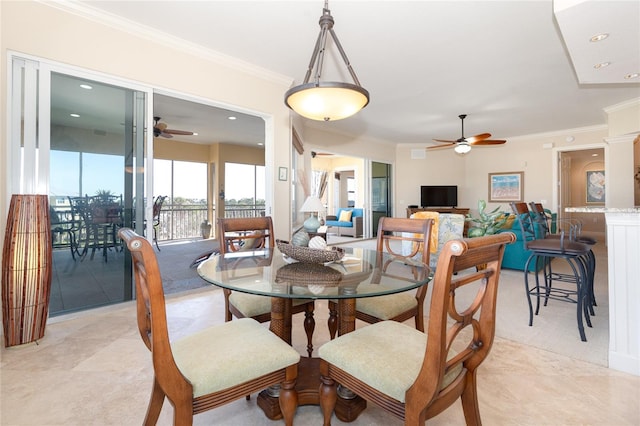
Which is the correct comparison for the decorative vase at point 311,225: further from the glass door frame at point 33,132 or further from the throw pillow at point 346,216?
the throw pillow at point 346,216

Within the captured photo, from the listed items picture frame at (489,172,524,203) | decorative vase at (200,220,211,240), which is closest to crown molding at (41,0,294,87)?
decorative vase at (200,220,211,240)

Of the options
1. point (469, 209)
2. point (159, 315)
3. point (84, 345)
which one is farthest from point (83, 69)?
point (469, 209)

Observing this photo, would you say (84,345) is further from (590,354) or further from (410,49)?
(410,49)

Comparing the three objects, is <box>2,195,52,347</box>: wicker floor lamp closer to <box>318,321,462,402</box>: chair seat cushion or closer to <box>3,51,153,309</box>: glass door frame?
<box>3,51,153,309</box>: glass door frame

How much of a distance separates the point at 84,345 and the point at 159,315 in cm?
182

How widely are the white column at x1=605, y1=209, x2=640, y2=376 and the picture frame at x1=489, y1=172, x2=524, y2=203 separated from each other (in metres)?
6.61

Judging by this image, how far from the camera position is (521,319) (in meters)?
2.72

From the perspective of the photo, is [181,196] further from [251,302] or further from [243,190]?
[251,302]

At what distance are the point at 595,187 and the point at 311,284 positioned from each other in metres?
11.7

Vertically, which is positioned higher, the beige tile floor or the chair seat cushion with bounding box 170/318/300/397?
the chair seat cushion with bounding box 170/318/300/397

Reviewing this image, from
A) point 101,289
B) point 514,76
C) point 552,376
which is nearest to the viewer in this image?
point 552,376

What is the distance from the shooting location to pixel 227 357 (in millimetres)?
1117

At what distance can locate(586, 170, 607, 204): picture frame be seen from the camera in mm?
9086

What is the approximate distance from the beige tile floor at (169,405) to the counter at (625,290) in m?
0.12
